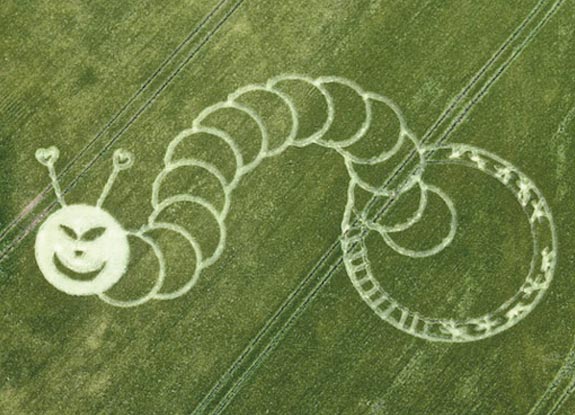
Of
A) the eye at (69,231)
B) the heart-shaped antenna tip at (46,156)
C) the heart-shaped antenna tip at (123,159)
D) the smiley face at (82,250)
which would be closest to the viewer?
the smiley face at (82,250)

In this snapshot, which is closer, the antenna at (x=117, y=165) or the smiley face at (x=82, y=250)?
the smiley face at (x=82, y=250)

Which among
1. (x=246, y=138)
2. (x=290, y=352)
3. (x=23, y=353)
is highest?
(x=246, y=138)

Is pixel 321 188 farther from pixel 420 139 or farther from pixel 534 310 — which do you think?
pixel 534 310

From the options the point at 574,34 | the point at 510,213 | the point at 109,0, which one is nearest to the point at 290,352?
the point at 510,213

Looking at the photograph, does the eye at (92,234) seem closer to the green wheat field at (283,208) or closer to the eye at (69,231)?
the eye at (69,231)

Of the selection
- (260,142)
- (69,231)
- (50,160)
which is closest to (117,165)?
(50,160)

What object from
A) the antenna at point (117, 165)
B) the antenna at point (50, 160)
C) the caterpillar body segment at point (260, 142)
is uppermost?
the caterpillar body segment at point (260, 142)

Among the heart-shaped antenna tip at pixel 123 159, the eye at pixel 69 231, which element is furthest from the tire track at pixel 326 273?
the heart-shaped antenna tip at pixel 123 159
